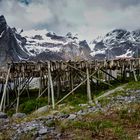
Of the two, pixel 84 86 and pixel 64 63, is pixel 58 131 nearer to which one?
pixel 64 63

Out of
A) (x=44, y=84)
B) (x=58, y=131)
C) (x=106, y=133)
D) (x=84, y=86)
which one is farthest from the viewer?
(x=44, y=84)

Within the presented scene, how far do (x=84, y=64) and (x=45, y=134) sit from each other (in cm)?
2525

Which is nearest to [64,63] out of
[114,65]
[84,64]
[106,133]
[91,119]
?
[84,64]

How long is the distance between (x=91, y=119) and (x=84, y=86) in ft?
98.7

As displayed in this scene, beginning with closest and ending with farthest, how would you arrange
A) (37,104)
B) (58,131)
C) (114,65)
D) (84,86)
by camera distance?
1. (58,131)
2. (37,104)
3. (114,65)
4. (84,86)

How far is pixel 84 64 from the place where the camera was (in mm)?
41688

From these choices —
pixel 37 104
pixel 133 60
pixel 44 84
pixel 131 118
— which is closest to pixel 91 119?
pixel 131 118

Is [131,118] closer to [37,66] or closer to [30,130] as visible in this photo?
[30,130]

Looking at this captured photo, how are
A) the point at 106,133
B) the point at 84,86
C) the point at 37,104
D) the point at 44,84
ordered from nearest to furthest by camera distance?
the point at 106,133, the point at 37,104, the point at 84,86, the point at 44,84

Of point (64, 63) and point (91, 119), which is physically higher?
point (64, 63)

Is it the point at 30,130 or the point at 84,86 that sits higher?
the point at 84,86

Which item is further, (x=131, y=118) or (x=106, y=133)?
(x=131, y=118)

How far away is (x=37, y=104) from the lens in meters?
39.9

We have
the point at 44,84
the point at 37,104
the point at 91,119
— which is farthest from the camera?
the point at 44,84
